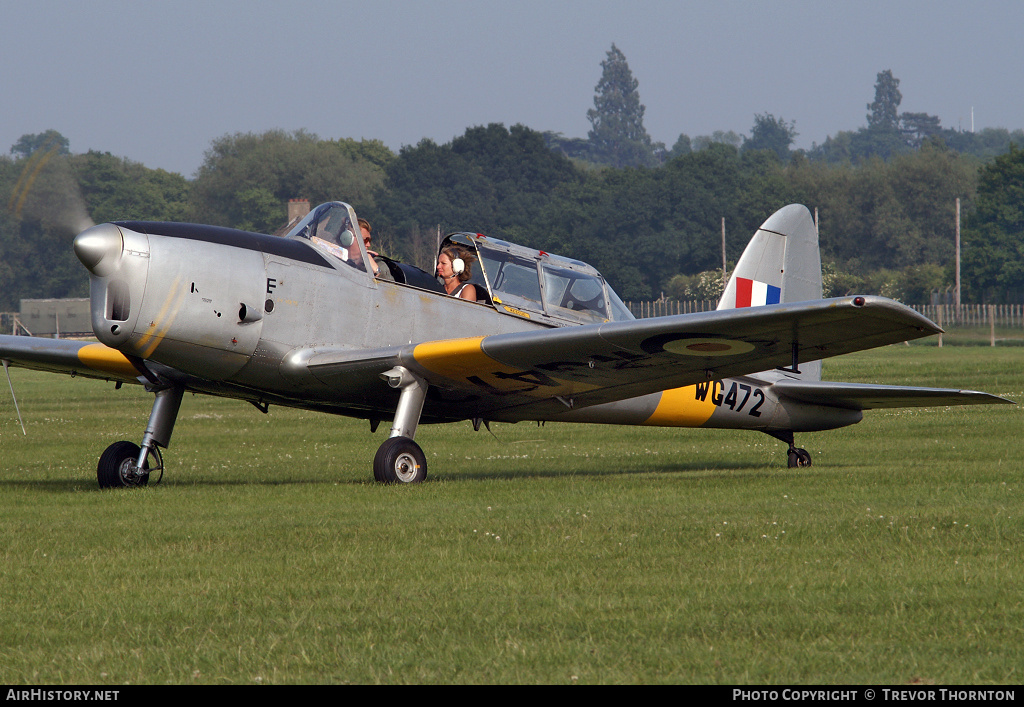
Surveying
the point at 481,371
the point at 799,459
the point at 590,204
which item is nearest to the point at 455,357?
the point at 481,371

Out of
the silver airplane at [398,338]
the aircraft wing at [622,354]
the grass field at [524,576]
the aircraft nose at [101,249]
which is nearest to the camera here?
the grass field at [524,576]

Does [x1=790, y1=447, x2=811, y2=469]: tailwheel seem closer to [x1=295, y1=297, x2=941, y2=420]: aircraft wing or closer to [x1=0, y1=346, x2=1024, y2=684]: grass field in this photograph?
[x1=0, y1=346, x2=1024, y2=684]: grass field

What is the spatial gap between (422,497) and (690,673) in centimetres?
526

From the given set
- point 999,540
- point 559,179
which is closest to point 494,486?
point 999,540

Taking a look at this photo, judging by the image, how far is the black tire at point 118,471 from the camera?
1052 cm

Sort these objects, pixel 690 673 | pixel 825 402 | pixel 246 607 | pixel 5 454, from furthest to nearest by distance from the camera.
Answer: pixel 5 454
pixel 825 402
pixel 246 607
pixel 690 673

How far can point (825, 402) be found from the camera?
12891 millimetres

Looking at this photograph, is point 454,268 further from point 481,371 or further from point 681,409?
point 681,409

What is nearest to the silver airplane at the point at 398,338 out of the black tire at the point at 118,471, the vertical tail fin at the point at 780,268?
the black tire at the point at 118,471

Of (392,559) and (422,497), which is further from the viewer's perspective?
(422,497)

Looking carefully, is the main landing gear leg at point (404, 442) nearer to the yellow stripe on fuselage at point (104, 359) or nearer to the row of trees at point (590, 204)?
the yellow stripe on fuselage at point (104, 359)

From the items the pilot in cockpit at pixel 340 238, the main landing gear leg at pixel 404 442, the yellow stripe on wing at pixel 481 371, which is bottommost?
the main landing gear leg at pixel 404 442

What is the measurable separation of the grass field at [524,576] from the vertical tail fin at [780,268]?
7.09ft

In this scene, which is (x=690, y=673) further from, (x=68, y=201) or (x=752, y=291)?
(x=752, y=291)
